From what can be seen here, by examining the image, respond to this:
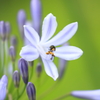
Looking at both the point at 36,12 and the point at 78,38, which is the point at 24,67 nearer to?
the point at 36,12

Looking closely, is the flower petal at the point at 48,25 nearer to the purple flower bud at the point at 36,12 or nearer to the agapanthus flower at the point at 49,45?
the agapanthus flower at the point at 49,45

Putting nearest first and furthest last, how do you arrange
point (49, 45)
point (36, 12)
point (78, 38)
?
point (49, 45)
point (36, 12)
point (78, 38)

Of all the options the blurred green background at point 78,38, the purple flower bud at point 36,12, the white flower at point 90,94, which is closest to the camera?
the white flower at point 90,94

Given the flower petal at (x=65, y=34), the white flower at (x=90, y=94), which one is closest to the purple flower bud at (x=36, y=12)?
the flower petal at (x=65, y=34)

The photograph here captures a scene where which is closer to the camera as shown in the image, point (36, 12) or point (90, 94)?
point (90, 94)

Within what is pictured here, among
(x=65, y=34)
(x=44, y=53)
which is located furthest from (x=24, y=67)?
(x=65, y=34)

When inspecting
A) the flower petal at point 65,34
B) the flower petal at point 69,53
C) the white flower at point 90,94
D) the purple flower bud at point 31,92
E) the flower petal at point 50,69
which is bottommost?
the white flower at point 90,94

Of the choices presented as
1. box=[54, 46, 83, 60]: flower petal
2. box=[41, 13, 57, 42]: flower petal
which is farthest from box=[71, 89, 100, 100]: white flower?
box=[41, 13, 57, 42]: flower petal

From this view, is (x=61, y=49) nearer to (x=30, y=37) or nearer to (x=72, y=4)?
(x=30, y=37)
